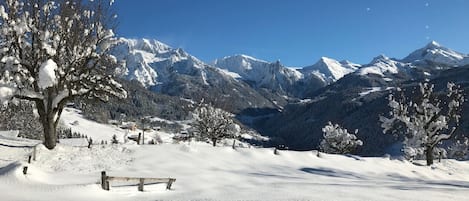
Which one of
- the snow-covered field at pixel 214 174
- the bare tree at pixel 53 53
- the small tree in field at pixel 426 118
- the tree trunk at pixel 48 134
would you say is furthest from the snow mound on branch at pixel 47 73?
the small tree in field at pixel 426 118

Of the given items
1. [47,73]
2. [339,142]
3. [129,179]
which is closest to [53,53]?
[47,73]

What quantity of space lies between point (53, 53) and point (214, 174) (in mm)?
12831

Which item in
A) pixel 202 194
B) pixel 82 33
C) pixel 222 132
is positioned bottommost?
pixel 202 194

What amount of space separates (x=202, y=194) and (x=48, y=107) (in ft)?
51.2

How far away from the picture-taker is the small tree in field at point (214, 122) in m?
Answer: 67.1

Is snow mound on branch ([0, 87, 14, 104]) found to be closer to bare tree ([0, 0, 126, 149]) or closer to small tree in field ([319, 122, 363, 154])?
bare tree ([0, 0, 126, 149])

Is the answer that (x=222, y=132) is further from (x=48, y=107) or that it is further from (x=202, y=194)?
(x=202, y=194)

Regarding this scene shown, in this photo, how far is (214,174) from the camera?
2903cm

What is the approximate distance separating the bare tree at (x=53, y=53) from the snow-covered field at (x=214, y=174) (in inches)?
149

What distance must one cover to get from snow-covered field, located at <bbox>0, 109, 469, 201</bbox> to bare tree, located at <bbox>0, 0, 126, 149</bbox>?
3.79 m

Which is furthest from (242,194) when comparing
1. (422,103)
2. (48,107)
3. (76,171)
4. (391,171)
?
(422,103)

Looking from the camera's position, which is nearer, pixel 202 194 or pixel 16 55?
pixel 202 194

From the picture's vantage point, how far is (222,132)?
6781 cm

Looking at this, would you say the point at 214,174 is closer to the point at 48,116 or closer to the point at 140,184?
the point at 140,184
